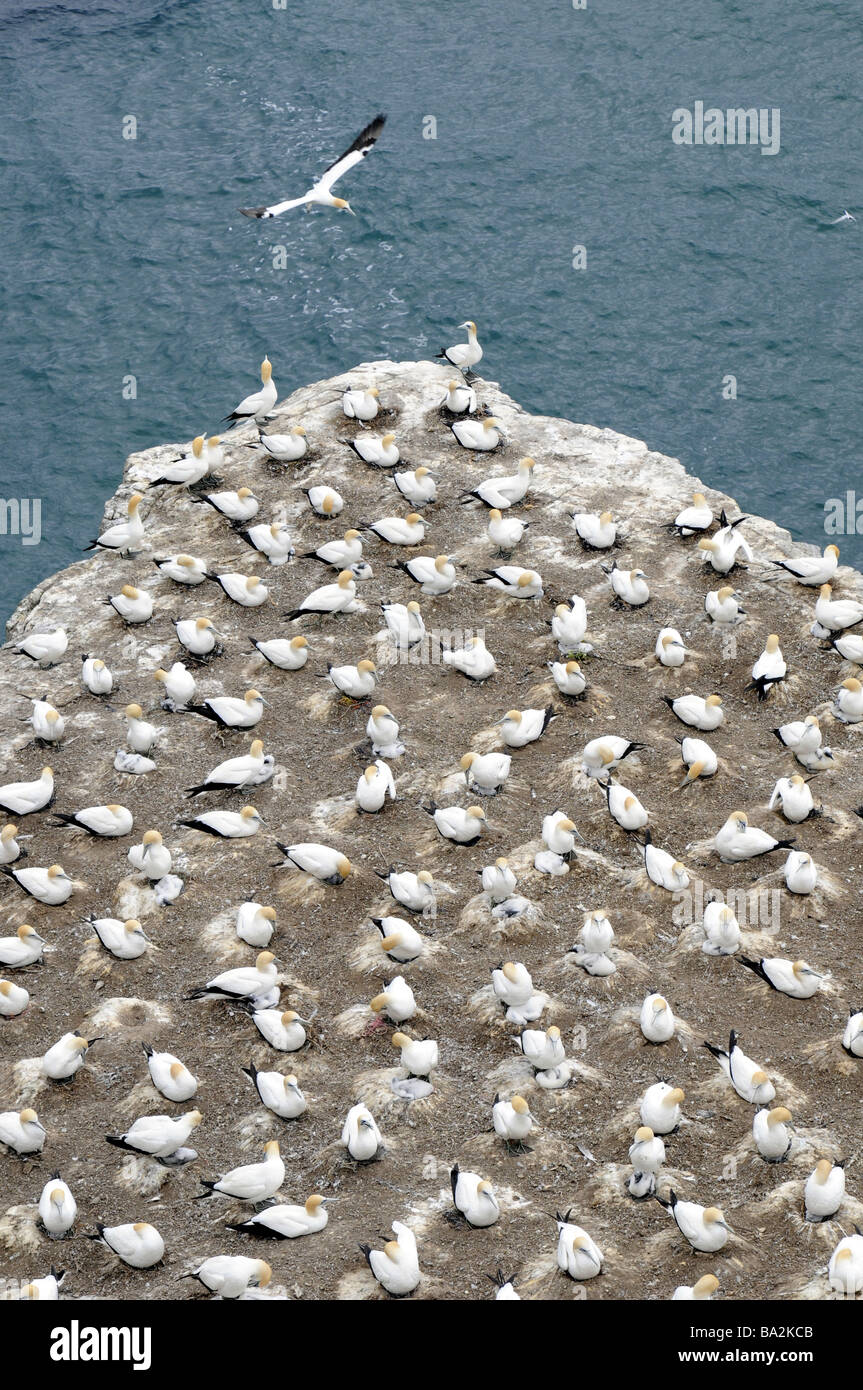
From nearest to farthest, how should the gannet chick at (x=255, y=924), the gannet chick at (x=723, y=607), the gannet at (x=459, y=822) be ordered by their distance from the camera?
1. the gannet chick at (x=255, y=924)
2. the gannet at (x=459, y=822)
3. the gannet chick at (x=723, y=607)

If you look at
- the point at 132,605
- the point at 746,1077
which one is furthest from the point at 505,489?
the point at 746,1077

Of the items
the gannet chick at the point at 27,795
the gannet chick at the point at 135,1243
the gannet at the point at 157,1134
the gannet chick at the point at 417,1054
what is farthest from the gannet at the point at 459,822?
the gannet chick at the point at 135,1243

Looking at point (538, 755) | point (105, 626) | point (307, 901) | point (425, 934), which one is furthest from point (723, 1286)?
point (105, 626)

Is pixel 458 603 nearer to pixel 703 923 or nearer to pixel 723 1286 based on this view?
pixel 703 923

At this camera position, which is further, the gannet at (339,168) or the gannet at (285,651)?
the gannet at (339,168)

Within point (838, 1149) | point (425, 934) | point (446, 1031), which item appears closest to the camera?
point (838, 1149)

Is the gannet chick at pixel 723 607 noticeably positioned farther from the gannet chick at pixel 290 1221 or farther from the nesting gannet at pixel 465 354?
the gannet chick at pixel 290 1221

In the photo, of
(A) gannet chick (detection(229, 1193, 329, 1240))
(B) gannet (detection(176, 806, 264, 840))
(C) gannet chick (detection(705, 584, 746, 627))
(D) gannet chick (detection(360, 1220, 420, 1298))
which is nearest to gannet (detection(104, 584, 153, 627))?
(B) gannet (detection(176, 806, 264, 840))
